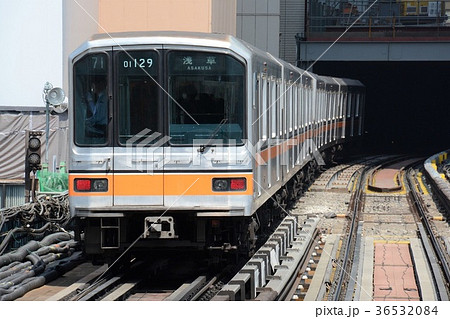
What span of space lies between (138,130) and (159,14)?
70.5 feet

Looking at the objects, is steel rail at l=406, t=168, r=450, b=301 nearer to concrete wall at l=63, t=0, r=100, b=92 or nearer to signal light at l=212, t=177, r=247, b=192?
signal light at l=212, t=177, r=247, b=192

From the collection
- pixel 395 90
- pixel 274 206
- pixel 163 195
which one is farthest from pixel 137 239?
pixel 395 90

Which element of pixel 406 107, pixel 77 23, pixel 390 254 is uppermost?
pixel 77 23

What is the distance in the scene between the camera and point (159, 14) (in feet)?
101

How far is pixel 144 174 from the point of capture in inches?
381

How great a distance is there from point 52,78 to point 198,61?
19.7 metres

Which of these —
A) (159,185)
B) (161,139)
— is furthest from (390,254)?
(161,139)

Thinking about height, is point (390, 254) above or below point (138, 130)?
below

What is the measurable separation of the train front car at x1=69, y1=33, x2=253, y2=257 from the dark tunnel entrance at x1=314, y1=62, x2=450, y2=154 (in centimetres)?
3395

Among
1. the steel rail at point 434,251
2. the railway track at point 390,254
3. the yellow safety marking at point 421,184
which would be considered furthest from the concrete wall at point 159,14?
the steel rail at point 434,251

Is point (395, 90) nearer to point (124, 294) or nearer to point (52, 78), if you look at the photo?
point (52, 78)

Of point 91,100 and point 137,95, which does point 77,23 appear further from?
point 137,95

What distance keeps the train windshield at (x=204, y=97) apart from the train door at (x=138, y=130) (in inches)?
6.8

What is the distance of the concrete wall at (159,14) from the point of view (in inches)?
1196
